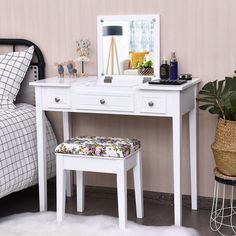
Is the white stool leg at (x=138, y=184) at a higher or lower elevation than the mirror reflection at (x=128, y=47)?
lower

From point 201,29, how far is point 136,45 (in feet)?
1.28

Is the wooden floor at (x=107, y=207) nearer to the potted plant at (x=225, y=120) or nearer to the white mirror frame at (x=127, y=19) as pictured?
the potted plant at (x=225, y=120)

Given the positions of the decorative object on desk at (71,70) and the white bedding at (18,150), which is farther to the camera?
the decorative object on desk at (71,70)

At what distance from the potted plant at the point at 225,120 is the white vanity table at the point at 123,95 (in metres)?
0.14

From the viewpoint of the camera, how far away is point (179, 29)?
331cm

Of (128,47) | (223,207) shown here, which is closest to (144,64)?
(128,47)

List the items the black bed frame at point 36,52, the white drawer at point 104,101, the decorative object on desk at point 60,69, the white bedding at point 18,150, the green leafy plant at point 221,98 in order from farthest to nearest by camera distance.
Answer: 1. the black bed frame at point 36,52
2. the decorative object on desk at point 60,69
3. the white bedding at point 18,150
4. the white drawer at point 104,101
5. the green leafy plant at point 221,98

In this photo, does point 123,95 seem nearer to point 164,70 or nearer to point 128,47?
point 164,70

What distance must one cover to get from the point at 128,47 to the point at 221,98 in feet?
2.37

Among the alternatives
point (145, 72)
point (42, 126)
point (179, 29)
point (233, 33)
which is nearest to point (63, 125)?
point (42, 126)

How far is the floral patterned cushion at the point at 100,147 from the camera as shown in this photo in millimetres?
2943

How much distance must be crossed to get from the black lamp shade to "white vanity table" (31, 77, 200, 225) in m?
0.29

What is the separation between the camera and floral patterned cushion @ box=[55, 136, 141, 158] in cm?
294

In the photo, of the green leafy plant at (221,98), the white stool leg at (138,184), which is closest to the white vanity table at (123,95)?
the green leafy plant at (221,98)
